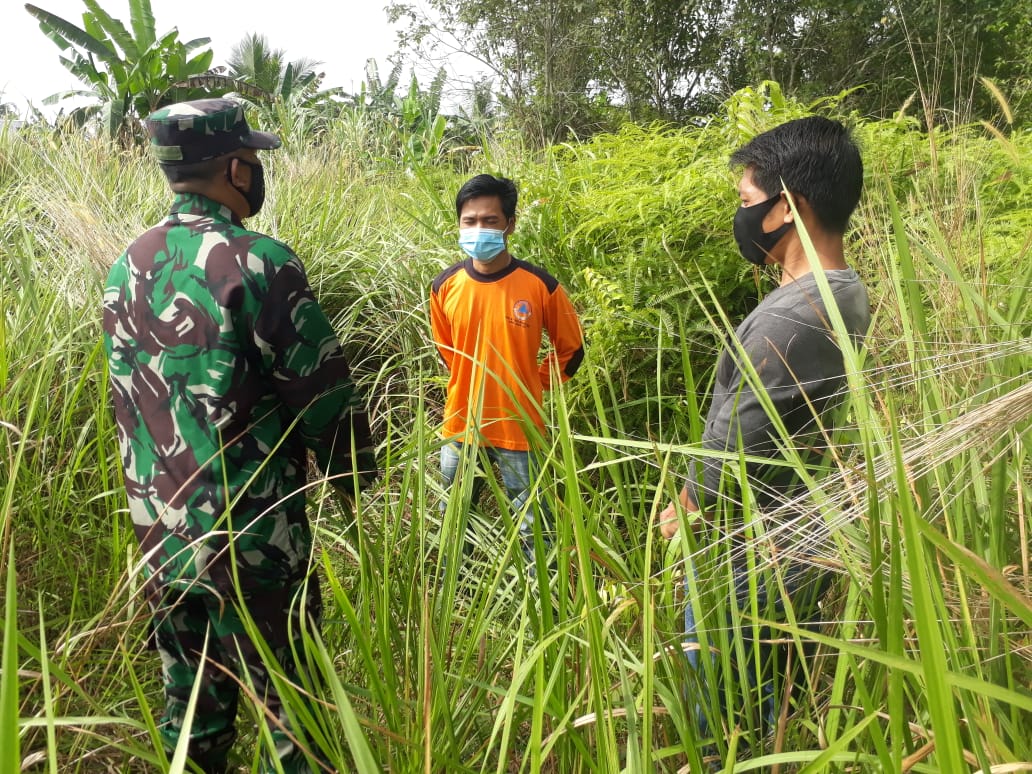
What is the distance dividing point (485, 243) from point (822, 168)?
1.59 metres

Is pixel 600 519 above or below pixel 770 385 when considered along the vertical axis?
below

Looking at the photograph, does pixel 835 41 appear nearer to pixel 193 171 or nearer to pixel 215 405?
pixel 193 171

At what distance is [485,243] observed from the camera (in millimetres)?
3109

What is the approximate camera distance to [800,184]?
1.79 metres

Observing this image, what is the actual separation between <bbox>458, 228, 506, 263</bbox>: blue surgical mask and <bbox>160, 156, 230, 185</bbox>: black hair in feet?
4.47

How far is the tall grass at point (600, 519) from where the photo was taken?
733mm

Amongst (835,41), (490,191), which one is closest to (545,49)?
(835,41)

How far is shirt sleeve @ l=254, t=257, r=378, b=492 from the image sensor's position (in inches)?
69.6

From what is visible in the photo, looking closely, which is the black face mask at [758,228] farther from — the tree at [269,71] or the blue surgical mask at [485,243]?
the tree at [269,71]

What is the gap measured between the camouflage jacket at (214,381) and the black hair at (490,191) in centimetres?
147

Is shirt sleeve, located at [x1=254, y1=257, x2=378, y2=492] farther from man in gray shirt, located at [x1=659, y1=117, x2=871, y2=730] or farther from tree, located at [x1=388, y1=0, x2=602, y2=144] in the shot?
tree, located at [x1=388, y1=0, x2=602, y2=144]

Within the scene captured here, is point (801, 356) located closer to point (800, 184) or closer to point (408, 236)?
point (800, 184)

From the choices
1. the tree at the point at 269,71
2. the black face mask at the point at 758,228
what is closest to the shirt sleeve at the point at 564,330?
the black face mask at the point at 758,228

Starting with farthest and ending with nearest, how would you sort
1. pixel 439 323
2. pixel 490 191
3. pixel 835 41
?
pixel 835 41 → pixel 439 323 → pixel 490 191
